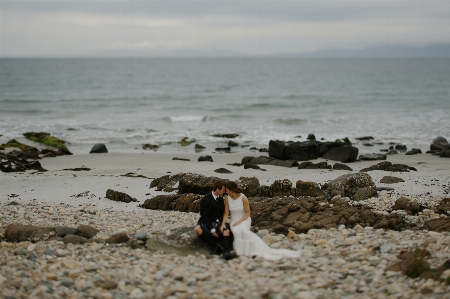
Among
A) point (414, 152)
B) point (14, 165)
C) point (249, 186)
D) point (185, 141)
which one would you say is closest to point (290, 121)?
point (185, 141)

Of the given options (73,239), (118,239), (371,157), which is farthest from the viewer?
(371,157)

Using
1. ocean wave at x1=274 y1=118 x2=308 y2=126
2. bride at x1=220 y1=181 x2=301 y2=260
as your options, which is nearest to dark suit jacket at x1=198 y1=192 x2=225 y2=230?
bride at x1=220 y1=181 x2=301 y2=260

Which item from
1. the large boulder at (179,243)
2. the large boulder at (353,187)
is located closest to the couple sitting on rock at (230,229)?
the large boulder at (179,243)

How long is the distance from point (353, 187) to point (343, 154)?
31.6ft

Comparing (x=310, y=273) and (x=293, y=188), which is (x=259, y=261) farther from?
(x=293, y=188)

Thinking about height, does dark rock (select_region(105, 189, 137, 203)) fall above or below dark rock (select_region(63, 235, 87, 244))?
below

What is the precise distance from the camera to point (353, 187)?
1582 cm

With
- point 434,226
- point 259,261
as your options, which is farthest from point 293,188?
point 259,261

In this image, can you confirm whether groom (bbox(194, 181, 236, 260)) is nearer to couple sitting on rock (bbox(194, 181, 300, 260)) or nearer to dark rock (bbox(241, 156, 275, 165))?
couple sitting on rock (bbox(194, 181, 300, 260))

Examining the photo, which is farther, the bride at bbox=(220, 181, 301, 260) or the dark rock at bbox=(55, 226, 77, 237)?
the dark rock at bbox=(55, 226, 77, 237)

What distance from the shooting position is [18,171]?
67.9 ft

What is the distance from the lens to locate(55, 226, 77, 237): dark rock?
11236mm

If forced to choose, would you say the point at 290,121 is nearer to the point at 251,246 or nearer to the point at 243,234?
the point at 243,234

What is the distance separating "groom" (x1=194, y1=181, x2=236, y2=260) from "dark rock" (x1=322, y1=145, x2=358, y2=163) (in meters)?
15.4
